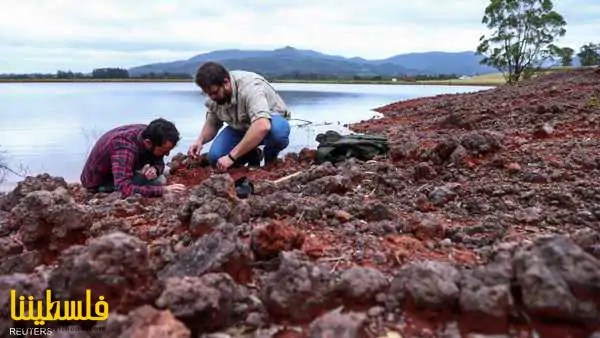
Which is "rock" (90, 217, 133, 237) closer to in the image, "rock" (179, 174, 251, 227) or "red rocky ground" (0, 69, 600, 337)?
"red rocky ground" (0, 69, 600, 337)

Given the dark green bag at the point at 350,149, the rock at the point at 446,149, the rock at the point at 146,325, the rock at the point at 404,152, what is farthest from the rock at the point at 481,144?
the rock at the point at 146,325

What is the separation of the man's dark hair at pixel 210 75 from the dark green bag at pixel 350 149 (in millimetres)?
1238

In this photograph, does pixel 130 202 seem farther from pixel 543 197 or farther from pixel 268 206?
pixel 543 197

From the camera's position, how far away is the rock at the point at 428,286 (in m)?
1.71

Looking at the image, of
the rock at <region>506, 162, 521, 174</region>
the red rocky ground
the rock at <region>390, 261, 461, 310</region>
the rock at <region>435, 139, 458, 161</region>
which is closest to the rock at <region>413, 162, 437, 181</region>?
the red rocky ground

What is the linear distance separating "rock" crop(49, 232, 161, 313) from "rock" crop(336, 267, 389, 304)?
582mm

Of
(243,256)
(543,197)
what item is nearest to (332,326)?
(243,256)

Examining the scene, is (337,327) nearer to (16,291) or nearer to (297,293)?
(297,293)

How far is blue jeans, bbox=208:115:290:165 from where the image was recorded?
525 centimetres

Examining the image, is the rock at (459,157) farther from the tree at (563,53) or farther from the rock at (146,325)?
the tree at (563,53)

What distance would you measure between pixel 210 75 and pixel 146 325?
329cm

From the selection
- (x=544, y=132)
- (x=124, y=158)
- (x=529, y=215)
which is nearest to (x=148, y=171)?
(x=124, y=158)

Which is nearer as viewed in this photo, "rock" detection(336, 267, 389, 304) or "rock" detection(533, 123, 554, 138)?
"rock" detection(336, 267, 389, 304)

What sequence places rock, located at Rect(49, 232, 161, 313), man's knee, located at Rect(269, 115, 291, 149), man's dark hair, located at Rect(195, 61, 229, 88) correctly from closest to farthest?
rock, located at Rect(49, 232, 161, 313) < man's dark hair, located at Rect(195, 61, 229, 88) < man's knee, located at Rect(269, 115, 291, 149)
